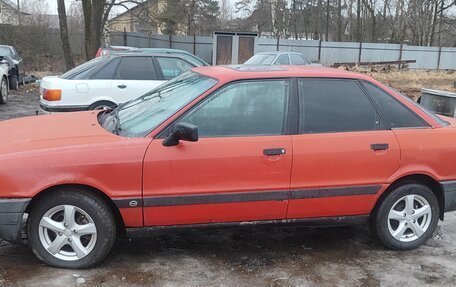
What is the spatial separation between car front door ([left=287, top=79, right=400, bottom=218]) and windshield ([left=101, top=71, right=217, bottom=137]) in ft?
2.94

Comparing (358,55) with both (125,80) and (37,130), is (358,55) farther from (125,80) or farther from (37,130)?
(37,130)

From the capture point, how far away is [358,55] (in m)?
33.6

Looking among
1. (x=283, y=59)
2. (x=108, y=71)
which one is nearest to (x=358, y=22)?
(x=283, y=59)

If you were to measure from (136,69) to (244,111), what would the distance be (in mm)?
5365

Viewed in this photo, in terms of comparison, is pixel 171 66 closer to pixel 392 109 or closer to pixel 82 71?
pixel 82 71

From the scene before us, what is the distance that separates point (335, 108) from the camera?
418cm

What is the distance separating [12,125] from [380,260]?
3449 millimetres

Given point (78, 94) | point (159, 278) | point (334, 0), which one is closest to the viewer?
point (159, 278)

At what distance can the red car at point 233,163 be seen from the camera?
11.9 feet

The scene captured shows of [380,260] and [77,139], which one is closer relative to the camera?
[77,139]

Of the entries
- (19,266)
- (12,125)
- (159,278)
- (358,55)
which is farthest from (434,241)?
(358,55)

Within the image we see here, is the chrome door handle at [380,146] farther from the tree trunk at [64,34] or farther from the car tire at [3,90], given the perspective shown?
the tree trunk at [64,34]

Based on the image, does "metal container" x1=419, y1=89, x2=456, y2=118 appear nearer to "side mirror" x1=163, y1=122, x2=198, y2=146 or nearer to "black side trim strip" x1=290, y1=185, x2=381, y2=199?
"black side trim strip" x1=290, y1=185, x2=381, y2=199

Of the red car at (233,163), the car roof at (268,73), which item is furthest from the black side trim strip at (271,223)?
the car roof at (268,73)
